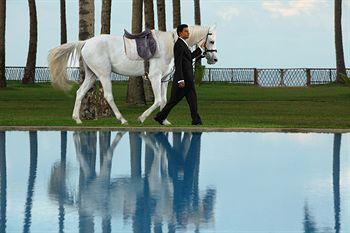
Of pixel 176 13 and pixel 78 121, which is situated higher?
pixel 176 13

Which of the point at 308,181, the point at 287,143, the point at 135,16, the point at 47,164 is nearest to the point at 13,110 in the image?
the point at 135,16

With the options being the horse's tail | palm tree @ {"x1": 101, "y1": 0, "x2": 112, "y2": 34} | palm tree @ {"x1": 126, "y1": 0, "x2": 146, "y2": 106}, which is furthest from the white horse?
palm tree @ {"x1": 126, "y1": 0, "x2": 146, "y2": 106}

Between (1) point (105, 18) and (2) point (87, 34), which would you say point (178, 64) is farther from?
(1) point (105, 18)

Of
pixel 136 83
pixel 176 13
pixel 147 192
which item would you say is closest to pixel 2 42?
pixel 176 13

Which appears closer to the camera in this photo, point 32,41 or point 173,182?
point 173,182

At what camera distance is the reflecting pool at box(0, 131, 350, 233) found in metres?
9.42

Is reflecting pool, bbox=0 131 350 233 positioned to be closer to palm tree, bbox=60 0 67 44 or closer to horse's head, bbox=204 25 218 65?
horse's head, bbox=204 25 218 65

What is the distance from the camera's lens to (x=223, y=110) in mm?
29266

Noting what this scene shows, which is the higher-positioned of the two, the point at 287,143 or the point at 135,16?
the point at 135,16

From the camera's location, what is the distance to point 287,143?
18703 mm

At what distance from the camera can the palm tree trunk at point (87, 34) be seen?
24141 millimetres

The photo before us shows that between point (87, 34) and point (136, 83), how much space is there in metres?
6.19

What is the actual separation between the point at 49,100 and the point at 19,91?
7.06 metres

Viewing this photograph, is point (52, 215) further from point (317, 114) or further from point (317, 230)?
point (317, 114)
